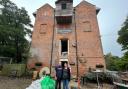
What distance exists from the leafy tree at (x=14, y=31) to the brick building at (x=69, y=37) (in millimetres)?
3481

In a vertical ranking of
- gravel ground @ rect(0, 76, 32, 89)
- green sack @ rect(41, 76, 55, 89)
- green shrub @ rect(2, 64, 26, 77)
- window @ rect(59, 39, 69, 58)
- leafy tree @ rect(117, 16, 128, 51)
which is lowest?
gravel ground @ rect(0, 76, 32, 89)

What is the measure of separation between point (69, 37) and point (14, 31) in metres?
7.72

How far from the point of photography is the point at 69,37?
22.6 meters

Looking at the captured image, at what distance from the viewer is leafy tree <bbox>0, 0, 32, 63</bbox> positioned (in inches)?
995

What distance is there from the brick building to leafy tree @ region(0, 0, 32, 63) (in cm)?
348

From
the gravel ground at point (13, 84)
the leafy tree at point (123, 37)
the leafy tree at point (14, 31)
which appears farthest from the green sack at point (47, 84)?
the leafy tree at point (123, 37)

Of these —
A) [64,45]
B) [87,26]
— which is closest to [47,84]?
[87,26]

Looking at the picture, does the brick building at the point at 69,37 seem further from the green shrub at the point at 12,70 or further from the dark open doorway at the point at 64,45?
the green shrub at the point at 12,70

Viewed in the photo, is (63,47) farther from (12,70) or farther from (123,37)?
(123,37)

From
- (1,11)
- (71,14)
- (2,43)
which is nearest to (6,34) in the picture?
(2,43)

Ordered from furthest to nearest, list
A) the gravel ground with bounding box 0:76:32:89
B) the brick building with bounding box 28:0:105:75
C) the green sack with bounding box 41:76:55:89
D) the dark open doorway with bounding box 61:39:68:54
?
the dark open doorway with bounding box 61:39:68:54
the brick building with bounding box 28:0:105:75
the gravel ground with bounding box 0:76:32:89
the green sack with bounding box 41:76:55:89

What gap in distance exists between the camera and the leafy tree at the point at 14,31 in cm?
2527

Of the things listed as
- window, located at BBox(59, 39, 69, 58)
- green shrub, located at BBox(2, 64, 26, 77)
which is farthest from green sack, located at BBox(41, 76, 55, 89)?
window, located at BBox(59, 39, 69, 58)

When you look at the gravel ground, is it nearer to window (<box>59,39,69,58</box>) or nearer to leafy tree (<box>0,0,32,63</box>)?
window (<box>59,39,69,58</box>)
